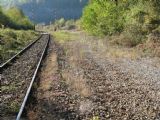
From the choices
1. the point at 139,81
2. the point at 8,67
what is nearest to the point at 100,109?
the point at 139,81

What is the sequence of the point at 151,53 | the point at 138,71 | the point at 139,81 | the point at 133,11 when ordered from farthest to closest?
the point at 133,11, the point at 151,53, the point at 138,71, the point at 139,81

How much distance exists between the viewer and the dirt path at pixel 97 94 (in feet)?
34.8

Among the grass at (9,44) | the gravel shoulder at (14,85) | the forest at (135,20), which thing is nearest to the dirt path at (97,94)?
the gravel shoulder at (14,85)

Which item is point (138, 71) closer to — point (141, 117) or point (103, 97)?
point (103, 97)

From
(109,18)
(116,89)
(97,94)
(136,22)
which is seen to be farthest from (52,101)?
(109,18)

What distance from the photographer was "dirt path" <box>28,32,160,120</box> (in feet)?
34.8

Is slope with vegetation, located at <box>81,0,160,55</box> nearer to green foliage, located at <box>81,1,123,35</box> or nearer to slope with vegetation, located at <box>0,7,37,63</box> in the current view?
green foliage, located at <box>81,1,123,35</box>

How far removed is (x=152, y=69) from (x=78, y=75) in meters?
4.26

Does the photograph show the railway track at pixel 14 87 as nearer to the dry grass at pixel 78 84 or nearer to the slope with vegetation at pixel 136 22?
the dry grass at pixel 78 84

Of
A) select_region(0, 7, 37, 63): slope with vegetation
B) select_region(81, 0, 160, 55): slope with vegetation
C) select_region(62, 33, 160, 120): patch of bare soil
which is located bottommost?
select_region(0, 7, 37, 63): slope with vegetation

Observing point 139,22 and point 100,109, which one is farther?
point 139,22

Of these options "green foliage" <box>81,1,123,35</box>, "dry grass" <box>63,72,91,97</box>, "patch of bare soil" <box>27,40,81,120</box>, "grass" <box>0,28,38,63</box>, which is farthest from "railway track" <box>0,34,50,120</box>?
"green foliage" <box>81,1,123,35</box>

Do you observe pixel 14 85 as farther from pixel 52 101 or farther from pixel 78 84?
pixel 52 101

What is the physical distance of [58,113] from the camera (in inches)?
417
